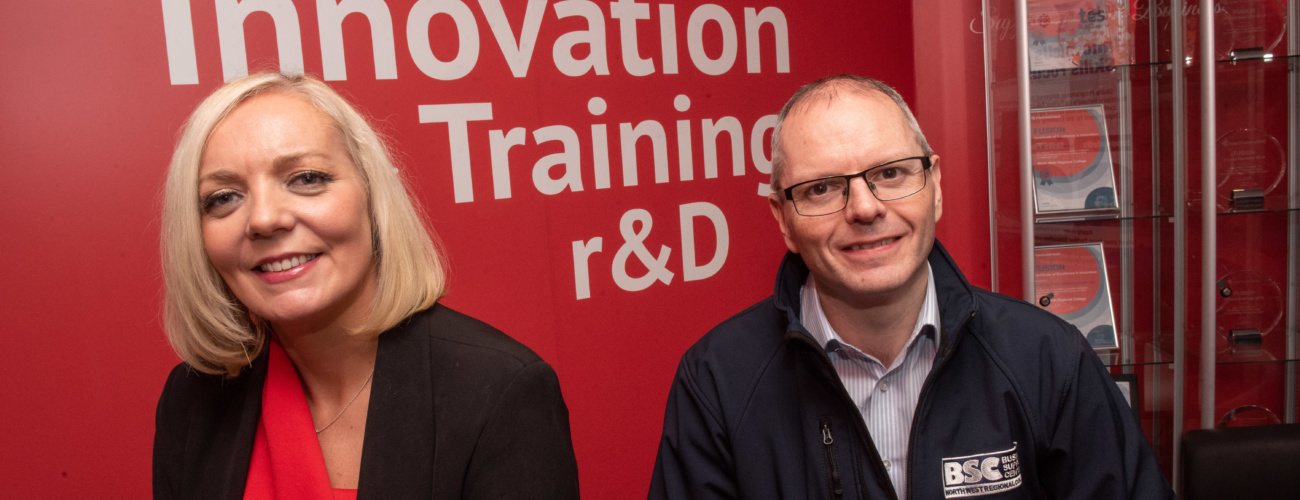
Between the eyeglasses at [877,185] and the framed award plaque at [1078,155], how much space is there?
4.78 feet

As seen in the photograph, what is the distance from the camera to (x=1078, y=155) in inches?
109

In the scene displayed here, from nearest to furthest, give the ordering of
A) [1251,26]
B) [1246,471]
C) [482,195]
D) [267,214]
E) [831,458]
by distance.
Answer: [267,214] < [831,458] < [1246,471] < [482,195] < [1251,26]

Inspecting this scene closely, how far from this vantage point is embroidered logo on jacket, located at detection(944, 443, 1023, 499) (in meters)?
1.46

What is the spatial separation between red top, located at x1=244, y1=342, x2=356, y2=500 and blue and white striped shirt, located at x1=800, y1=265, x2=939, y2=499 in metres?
0.92

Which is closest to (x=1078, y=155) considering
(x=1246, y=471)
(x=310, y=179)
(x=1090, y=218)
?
(x=1090, y=218)

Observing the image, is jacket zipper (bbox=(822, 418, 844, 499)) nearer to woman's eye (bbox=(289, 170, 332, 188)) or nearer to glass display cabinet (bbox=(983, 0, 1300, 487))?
woman's eye (bbox=(289, 170, 332, 188))

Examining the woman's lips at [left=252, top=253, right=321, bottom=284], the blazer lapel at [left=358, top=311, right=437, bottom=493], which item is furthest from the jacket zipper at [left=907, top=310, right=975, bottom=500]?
the woman's lips at [left=252, top=253, right=321, bottom=284]

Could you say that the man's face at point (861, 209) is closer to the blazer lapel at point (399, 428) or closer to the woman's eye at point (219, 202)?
the blazer lapel at point (399, 428)

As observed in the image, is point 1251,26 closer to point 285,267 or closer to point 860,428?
point 860,428

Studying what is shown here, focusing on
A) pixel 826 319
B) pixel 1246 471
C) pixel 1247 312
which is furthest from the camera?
pixel 1247 312

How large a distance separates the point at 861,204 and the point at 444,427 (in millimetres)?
813

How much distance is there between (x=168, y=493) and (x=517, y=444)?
0.75 m

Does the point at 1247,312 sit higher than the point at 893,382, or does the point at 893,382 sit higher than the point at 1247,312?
the point at 893,382

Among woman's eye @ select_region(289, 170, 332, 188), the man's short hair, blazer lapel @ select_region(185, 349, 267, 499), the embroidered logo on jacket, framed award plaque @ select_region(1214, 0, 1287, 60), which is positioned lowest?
the embroidered logo on jacket
